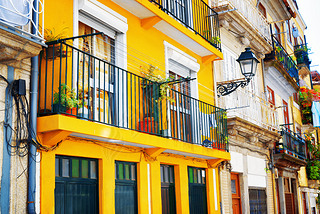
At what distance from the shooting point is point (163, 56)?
33.2 ft

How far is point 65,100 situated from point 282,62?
13653 millimetres

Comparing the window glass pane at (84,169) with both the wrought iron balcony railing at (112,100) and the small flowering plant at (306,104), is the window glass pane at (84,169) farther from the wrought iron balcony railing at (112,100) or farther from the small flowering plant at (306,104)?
the small flowering plant at (306,104)

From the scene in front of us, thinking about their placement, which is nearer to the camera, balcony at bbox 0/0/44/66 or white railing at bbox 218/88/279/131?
balcony at bbox 0/0/44/66

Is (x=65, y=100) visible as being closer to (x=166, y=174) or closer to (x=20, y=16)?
(x=20, y=16)

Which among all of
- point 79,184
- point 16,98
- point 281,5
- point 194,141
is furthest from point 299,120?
point 16,98

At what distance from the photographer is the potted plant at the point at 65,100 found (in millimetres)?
6220

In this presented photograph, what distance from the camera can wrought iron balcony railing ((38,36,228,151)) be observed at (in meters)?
6.43

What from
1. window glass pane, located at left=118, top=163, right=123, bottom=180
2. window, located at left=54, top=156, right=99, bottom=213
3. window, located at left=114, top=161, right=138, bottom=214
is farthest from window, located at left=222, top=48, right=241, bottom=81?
window, located at left=54, top=156, right=99, bottom=213

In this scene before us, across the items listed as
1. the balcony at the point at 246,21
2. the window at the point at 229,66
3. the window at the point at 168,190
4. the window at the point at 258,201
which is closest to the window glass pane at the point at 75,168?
the window at the point at 168,190

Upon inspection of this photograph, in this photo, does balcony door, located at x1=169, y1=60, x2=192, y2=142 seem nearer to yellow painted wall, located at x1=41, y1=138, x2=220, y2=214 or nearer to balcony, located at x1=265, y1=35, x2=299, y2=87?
yellow painted wall, located at x1=41, y1=138, x2=220, y2=214

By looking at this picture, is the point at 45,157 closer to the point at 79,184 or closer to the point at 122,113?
the point at 79,184

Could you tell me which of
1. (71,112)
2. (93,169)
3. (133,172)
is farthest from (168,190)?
(71,112)

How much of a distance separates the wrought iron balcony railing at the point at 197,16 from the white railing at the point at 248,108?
1516 millimetres

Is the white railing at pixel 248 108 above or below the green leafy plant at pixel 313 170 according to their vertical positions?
above
